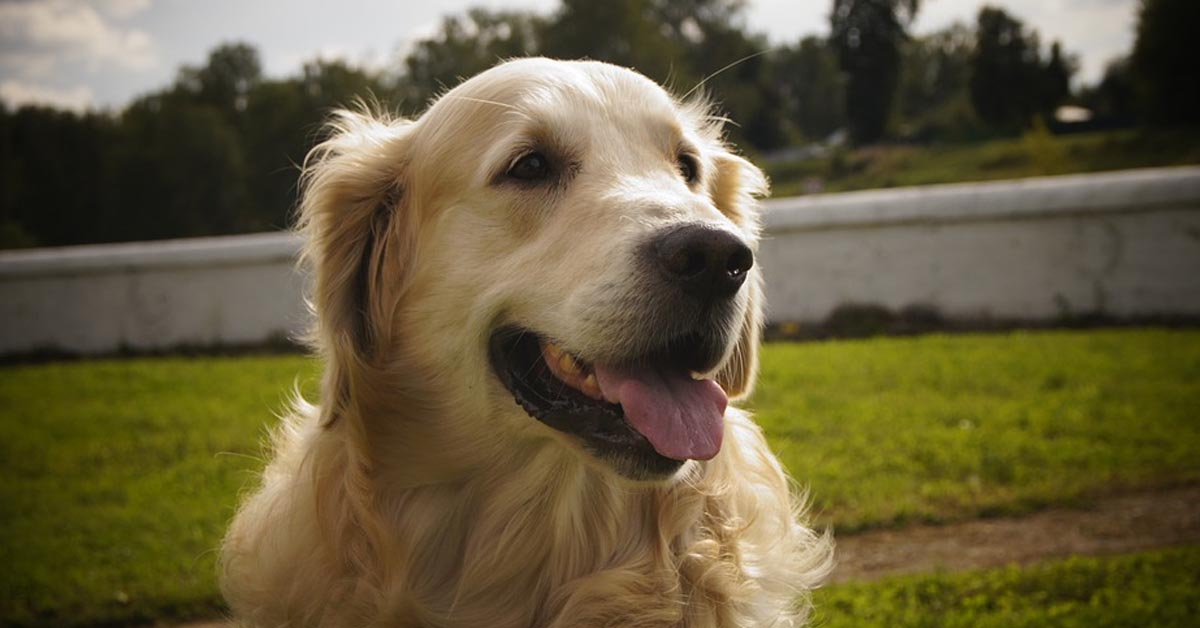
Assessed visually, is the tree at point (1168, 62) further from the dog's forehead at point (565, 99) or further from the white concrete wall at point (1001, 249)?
the dog's forehead at point (565, 99)

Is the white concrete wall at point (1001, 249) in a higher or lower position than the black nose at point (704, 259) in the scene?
lower

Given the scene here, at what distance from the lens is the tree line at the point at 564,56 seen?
1099 inches

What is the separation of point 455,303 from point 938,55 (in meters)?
70.7

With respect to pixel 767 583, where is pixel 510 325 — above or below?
above

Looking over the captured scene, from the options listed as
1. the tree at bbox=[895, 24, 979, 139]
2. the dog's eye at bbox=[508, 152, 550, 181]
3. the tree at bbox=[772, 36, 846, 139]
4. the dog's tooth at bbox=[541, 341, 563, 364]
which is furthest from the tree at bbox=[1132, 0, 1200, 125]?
the tree at bbox=[772, 36, 846, 139]

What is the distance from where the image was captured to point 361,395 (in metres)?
2.79

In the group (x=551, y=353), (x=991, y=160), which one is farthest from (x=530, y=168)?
(x=991, y=160)

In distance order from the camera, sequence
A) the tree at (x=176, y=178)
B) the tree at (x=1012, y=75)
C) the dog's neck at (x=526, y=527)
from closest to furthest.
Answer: the dog's neck at (x=526, y=527), the tree at (x=176, y=178), the tree at (x=1012, y=75)

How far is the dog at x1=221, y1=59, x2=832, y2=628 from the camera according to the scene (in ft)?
7.76

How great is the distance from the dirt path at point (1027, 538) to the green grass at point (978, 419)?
0.15 m

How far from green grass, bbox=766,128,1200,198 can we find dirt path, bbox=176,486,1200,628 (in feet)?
50.3

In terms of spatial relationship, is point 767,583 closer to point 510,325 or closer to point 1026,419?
point 510,325

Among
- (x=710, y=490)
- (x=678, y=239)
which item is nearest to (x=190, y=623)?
(x=710, y=490)

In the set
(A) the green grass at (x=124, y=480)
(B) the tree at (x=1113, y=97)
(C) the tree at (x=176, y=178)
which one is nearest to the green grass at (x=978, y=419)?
(A) the green grass at (x=124, y=480)
